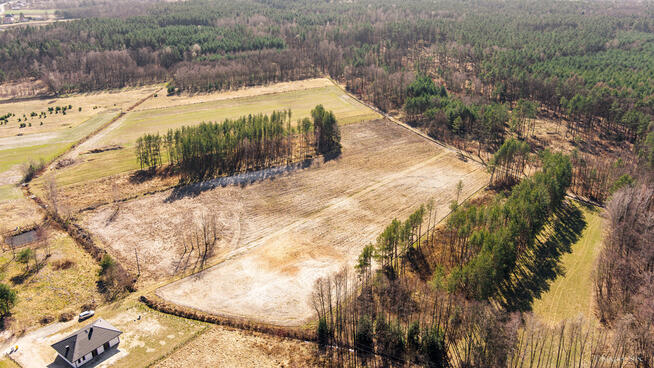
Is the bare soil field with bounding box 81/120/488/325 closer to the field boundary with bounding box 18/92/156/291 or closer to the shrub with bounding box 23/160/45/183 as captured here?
the field boundary with bounding box 18/92/156/291

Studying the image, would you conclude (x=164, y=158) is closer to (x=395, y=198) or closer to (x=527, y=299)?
(x=395, y=198)

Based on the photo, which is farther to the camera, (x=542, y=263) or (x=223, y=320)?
(x=542, y=263)

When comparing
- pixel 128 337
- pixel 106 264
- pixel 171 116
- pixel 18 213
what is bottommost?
pixel 128 337

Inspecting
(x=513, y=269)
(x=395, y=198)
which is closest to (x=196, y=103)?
(x=395, y=198)

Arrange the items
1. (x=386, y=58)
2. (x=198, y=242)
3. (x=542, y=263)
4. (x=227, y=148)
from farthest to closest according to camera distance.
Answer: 1. (x=386, y=58)
2. (x=227, y=148)
3. (x=198, y=242)
4. (x=542, y=263)

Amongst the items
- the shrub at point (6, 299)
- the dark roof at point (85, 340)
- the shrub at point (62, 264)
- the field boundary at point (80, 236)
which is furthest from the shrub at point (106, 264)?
the dark roof at point (85, 340)

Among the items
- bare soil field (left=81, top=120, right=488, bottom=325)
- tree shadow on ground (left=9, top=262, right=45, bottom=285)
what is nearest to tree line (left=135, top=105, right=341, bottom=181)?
bare soil field (left=81, top=120, right=488, bottom=325)

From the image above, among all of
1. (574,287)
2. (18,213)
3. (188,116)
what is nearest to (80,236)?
(18,213)

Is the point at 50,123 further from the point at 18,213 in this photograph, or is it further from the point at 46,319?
the point at 46,319
